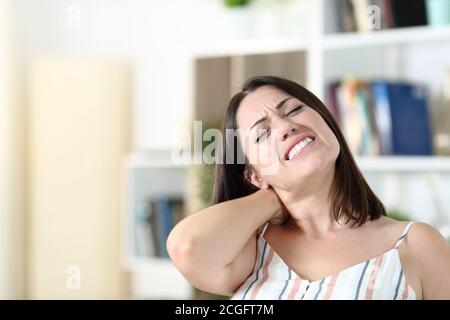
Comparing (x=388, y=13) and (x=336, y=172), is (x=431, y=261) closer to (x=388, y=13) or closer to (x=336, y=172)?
(x=336, y=172)

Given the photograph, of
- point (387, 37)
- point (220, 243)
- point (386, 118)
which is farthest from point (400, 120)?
point (220, 243)

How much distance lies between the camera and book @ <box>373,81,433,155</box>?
2.27 meters

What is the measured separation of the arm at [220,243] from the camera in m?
0.85

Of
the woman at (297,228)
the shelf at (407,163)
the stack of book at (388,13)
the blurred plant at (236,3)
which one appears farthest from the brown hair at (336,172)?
the blurred plant at (236,3)

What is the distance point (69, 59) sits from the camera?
3020 millimetres

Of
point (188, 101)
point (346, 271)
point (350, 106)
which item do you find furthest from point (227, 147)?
point (188, 101)

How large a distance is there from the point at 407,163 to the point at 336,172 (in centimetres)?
138

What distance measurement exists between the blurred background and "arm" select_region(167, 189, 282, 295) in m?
1.52

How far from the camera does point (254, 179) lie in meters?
0.96

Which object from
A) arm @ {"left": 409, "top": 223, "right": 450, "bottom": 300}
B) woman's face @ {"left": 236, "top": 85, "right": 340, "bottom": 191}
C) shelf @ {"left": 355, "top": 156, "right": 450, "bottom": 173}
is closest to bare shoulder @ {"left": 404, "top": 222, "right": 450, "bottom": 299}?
arm @ {"left": 409, "top": 223, "right": 450, "bottom": 300}

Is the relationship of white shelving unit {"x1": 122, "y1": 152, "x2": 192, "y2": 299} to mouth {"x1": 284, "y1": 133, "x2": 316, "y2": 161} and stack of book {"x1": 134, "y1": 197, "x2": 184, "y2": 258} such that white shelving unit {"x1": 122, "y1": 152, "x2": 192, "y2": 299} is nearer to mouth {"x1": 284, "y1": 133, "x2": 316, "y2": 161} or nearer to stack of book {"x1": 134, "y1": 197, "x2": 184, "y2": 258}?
stack of book {"x1": 134, "y1": 197, "x2": 184, "y2": 258}

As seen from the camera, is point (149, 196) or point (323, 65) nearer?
point (323, 65)
